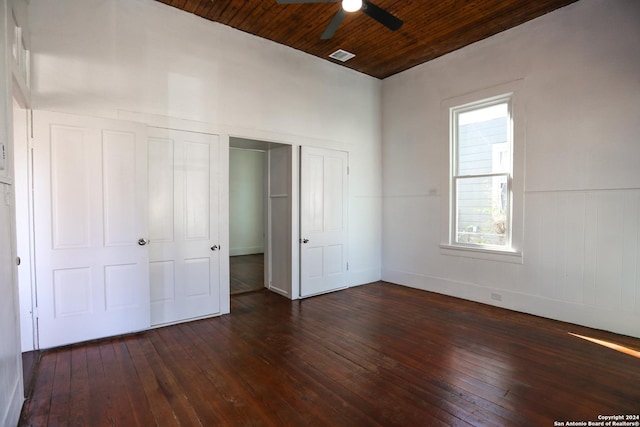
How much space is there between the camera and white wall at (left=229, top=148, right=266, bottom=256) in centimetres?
904

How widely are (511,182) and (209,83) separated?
13.7ft

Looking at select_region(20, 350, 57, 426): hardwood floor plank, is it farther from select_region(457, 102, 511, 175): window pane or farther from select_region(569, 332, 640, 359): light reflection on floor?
select_region(457, 102, 511, 175): window pane

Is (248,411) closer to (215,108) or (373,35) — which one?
(215,108)

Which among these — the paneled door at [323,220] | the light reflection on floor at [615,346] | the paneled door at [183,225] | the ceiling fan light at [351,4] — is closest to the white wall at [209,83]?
the paneled door at [323,220]

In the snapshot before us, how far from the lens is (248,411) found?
220 cm

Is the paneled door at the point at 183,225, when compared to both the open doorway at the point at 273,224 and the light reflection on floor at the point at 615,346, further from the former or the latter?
the light reflection on floor at the point at 615,346

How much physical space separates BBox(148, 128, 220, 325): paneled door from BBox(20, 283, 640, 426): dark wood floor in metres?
0.30

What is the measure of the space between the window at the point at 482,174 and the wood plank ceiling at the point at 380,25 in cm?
97

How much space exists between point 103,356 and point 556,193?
5237mm

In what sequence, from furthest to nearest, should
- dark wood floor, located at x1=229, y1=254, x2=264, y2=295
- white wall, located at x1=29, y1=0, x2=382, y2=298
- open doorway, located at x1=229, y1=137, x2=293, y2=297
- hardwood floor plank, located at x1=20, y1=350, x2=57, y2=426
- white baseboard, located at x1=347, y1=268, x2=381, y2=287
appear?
white baseboard, located at x1=347, y1=268, x2=381, y2=287
dark wood floor, located at x1=229, y1=254, x2=264, y2=295
open doorway, located at x1=229, y1=137, x2=293, y2=297
white wall, located at x1=29, y1=0, x2=382, y2=298
hardwood floor plank, located at x1=20, y1=350, x2=57, y2=426

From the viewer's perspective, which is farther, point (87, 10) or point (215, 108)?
point (215, 108)

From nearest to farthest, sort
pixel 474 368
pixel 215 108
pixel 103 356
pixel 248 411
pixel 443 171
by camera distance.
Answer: pixel 248 411, pixel 474 368, pixel 103 356, pixel 215 108, pixel 443 171

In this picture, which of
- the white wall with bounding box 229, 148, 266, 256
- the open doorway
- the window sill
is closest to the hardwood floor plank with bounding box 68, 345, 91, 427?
the open doorway

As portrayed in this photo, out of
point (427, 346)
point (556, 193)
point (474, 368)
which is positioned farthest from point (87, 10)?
point (556, 193)
